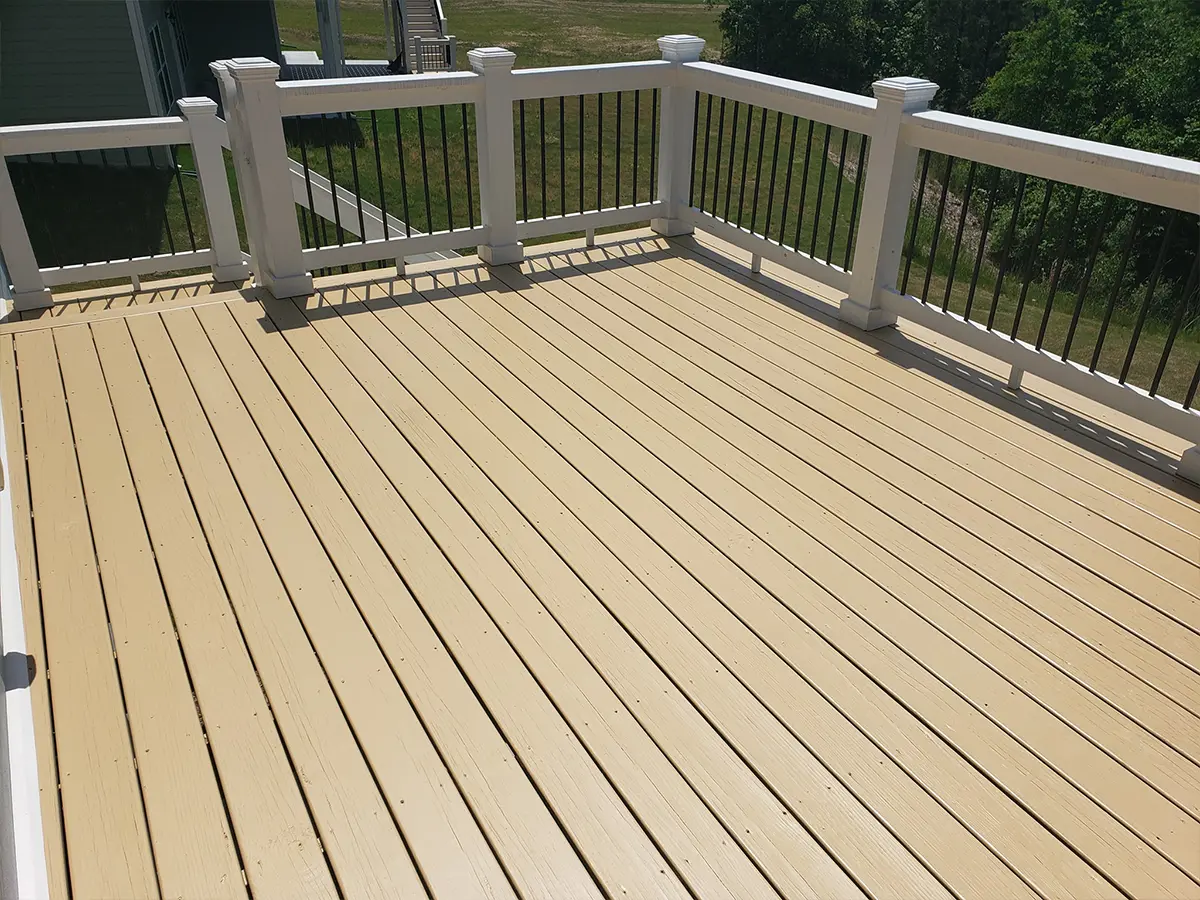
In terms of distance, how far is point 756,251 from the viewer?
178 inches

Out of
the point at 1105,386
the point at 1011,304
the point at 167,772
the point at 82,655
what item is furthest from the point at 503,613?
the point at 1011,304

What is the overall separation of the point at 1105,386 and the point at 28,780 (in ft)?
11.0

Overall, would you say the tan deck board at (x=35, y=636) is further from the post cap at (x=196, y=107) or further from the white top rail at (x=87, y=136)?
the post cap at (x=196, y=107)

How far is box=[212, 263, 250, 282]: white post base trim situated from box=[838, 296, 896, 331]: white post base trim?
2.93m

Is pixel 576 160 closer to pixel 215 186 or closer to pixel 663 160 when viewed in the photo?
pixel 663 160

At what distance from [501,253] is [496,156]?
479 millimetres

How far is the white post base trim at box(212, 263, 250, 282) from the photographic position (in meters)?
4.39

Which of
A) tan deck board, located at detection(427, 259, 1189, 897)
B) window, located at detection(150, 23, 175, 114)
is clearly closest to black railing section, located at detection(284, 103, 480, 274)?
window, located at detection(150, 23, 175, 114)

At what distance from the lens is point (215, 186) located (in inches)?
168

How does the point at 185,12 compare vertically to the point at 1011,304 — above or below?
above

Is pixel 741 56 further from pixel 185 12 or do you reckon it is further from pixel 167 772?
pixel 167 772

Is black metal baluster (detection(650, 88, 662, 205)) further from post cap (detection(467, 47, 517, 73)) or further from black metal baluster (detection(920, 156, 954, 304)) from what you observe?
black metal baluster (detection(920, 156, 954, 304))

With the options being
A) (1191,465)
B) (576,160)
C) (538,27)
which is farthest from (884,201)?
(538,27)

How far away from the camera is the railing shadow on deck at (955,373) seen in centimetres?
304
